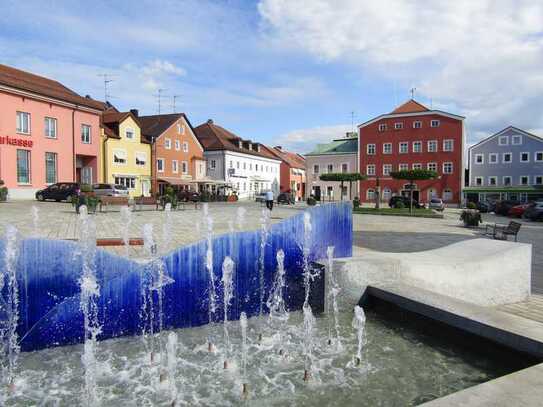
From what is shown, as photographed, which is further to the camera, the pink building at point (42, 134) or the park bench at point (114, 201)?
the pink building at point (42, 134)

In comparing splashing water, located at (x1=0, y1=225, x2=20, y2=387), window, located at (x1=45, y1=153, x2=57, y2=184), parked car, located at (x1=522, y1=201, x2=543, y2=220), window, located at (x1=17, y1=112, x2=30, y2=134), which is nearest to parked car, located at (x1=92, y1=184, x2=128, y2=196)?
window, located at (x1=45, y1=153, x2=57, y2=184)

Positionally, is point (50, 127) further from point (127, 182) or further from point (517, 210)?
point (517, 210)

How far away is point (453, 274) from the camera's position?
673 centimetres

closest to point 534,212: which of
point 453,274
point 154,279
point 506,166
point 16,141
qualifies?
point 453,274

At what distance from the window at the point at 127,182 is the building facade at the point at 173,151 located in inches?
116

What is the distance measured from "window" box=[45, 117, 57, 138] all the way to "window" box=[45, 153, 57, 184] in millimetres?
1590

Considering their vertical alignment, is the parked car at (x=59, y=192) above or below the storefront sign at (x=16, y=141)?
below

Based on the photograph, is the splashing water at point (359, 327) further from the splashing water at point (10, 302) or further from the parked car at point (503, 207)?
the parked car at point (503, 207)

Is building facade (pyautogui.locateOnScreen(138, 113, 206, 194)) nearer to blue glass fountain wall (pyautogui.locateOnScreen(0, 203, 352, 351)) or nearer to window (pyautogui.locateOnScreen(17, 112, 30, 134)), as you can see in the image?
window (pyautogui.locateOnScreen(17, 112, 30, 134))

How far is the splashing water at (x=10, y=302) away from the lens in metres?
4.83

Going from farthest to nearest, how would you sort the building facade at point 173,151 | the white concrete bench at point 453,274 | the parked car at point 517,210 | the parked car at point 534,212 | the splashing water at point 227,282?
the building facade at point 173,151, the parked car at point 517,210, the parked car at point 534,212, the white concrete bench at point 453,274, the splashing water at point 227,282

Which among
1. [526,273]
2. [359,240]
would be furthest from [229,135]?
[526,273]

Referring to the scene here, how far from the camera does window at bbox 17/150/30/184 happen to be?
3048 centimetres

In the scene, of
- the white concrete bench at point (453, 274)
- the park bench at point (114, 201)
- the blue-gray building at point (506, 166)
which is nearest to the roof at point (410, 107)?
the blue-gray building at point (506, 166)
